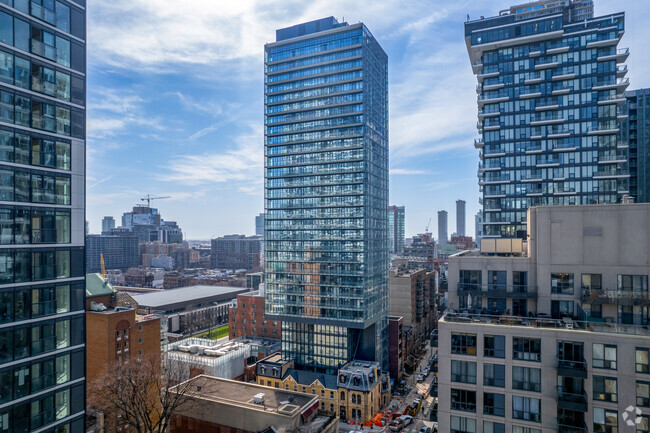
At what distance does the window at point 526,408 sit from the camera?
27516mm

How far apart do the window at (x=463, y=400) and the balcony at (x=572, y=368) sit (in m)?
6.41

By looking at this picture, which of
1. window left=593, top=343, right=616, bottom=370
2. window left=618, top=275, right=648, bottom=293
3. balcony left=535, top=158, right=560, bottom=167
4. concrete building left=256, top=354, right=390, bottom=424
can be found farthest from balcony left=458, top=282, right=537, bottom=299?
balcony left=535, top=158, right=560, bottom=167

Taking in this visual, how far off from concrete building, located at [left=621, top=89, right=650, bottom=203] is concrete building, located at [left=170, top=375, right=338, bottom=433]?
319ft

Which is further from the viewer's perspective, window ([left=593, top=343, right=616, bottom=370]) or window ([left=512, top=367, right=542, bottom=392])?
window ([left=512, top=367, right=542, bottom=392])

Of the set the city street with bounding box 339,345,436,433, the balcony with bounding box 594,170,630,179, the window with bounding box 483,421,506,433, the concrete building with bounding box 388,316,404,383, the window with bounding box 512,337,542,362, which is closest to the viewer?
the window with bounding box 512,337,542,362

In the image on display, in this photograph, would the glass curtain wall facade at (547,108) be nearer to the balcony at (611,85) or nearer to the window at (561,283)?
the balcony at (611,85)

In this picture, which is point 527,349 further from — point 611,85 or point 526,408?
point 611,85

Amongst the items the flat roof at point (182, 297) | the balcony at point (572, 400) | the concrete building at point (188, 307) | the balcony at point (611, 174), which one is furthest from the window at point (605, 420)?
the flat roof at point (182, 297)

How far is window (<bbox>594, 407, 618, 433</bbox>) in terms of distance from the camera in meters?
25.4

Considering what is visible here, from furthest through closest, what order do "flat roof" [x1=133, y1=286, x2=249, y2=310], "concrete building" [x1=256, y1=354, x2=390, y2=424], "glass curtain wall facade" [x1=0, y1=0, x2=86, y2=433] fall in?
"flat roof" [x1=133, y1=286, x2=249, y2=310] → "concrete building" [x1=256, y1=354, x2=390, y2=424] → "glass curtain wall facade" [x1=0, y1=0, x2=86, y2=433]

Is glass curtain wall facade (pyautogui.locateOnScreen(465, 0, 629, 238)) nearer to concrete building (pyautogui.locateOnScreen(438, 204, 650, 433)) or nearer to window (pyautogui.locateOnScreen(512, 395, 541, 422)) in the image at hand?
concrete building (pyautogui.locateOnScreen(438, 204, 650, 433))

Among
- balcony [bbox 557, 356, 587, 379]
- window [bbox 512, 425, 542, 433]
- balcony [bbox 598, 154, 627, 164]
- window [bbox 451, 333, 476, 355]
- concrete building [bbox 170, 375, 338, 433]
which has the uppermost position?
balcony [bbox 598, 154, 627, 164]

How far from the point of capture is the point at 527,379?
27.7 metres

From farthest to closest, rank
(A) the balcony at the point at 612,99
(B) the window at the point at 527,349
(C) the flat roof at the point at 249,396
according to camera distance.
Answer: (A) the balcony at the point at 612,99 → (C) the flat roof at the point at 249,396 → (B) the window at the point at 527,349
